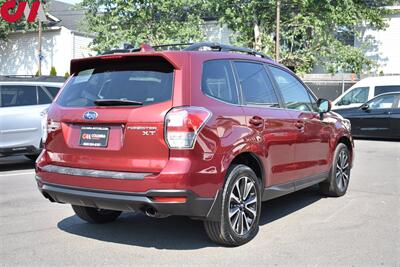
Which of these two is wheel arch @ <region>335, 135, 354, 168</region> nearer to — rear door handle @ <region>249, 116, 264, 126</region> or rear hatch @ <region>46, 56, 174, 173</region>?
rear door handle @ <region>249, 116, 264, 126</region>

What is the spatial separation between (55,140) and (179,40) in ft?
77.2

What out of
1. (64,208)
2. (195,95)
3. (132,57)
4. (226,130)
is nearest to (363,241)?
(226,130)

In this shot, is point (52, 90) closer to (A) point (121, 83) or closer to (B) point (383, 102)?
(A) point (121, 83)

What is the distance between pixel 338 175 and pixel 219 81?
3127 mm

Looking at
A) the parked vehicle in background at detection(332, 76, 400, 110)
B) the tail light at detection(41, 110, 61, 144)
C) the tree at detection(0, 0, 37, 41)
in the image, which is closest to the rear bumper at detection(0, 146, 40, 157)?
the tail light at detection(41, 110, 61, 144)

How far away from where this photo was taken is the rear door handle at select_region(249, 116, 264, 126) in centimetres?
515

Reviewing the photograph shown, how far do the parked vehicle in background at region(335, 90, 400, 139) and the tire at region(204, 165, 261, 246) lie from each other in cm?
1146

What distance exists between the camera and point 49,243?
5.16 meters

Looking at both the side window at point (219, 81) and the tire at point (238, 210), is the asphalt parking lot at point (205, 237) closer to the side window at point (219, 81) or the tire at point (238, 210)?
the tire at point (238, 210)

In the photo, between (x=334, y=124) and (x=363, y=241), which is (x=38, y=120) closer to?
(x=334, y=124)

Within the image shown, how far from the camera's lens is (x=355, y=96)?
18312 mm

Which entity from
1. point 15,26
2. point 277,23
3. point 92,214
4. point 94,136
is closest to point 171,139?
point 94,136

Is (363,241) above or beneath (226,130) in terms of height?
beneath

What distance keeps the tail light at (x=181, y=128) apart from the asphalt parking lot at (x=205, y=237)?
1034 millimetres
